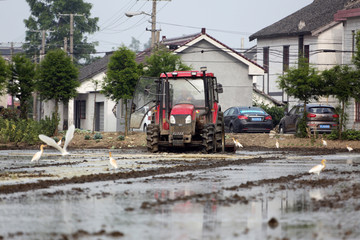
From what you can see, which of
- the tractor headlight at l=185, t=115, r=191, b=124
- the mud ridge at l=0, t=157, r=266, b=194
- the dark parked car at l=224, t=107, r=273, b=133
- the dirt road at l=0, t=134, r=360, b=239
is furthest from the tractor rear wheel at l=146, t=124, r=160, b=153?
the dark parked car at l=224, t=107, r=273, b=133

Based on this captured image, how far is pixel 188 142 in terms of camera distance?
945 inches

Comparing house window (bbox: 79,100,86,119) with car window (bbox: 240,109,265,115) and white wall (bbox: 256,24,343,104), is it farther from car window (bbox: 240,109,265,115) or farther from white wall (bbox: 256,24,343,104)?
car window (bbox: 240,109,265,115)

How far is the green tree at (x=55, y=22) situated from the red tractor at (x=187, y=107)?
62531 millimetres

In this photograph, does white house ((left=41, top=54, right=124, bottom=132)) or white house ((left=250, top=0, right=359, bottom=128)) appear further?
white house ((left=250, top=0, right=359, bottom=128))

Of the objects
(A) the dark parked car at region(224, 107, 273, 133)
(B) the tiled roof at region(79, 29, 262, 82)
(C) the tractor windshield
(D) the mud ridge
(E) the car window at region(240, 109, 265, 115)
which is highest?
(B) the tiled roof at region(79, 29, 262, 82)

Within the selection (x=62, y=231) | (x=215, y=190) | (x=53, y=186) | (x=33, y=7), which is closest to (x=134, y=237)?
(x=62, y=231)

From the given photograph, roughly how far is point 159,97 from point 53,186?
13.0 meters

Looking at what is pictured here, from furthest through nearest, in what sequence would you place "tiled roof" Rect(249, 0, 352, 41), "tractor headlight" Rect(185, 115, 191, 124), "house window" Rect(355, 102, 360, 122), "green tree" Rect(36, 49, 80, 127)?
"tiled roof" Rect(249, 0, 352, 41)
"house window" Rect(355, 102, 360, 122)
"green tree" Rect(36, 49, 80, 127)
"tractor headlight" Rect(185, 115, 191, 124)

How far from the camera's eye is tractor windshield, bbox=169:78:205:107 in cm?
2489

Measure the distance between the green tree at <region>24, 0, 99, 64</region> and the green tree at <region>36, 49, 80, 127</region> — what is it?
47749mm

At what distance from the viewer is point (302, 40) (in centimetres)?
6091

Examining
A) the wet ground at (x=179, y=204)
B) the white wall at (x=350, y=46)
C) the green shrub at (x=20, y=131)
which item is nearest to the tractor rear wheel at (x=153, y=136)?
the wet ground at (x=179, y=204)

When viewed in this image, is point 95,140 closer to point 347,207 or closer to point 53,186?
point 53,186

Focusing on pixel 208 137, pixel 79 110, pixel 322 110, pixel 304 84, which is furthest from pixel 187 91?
pixel 79 110
